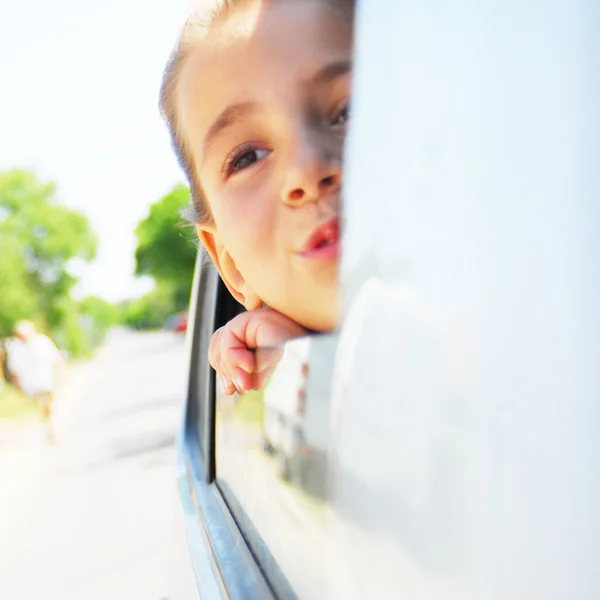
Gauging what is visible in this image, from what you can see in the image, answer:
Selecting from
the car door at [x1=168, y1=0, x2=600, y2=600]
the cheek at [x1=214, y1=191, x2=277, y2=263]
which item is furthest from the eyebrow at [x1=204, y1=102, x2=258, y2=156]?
the car door at [x1=168, y1=0, x2=600, y2=600]

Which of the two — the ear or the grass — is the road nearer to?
the ear

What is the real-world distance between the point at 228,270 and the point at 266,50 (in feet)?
1.75

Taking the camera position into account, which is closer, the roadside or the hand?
the hand

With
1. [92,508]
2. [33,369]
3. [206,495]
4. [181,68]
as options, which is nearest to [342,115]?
[181,68]

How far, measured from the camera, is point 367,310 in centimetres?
70

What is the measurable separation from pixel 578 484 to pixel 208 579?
1148 mm

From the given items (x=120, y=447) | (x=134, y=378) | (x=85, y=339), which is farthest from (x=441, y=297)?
(x=85, y=339)

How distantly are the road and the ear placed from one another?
160 centimetres

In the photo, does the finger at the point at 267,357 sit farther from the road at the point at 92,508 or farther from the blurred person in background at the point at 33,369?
the blurred person in background at the point at 33,369

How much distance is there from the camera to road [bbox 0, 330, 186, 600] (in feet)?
13.7

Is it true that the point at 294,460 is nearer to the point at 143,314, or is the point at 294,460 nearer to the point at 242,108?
the point at 242,108

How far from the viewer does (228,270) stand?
1.49m

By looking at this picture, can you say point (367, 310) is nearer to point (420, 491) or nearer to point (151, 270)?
point (420, 491)

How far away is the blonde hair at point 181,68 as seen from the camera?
47.2 inches
